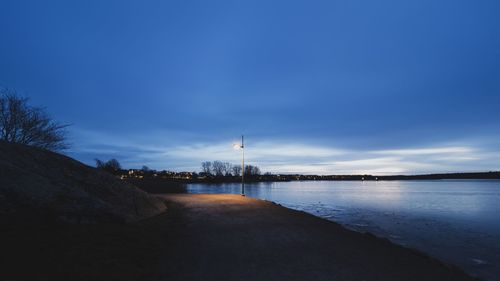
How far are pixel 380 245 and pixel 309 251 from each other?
2924 millimetres

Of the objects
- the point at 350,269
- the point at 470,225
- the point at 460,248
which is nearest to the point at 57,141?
the point at 350,269

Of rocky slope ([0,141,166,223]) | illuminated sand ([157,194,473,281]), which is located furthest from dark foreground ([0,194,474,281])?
rocky slope ([0,141,166,223])

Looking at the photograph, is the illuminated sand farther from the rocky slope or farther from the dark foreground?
the rocky slope

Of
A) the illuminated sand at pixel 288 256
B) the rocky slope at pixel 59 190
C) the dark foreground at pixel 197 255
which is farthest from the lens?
the rocky slope at pixel 59 190

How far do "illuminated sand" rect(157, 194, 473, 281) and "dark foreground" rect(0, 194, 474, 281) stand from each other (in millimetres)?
21

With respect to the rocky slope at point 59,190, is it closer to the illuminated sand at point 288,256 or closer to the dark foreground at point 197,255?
the dark foreground at point 197,255

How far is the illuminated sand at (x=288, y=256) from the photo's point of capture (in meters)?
5.99

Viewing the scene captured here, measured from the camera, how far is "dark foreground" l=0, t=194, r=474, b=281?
5.40 m

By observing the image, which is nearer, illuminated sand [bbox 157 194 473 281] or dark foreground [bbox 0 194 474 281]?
dark foreground [bbox 0 194 474 281]

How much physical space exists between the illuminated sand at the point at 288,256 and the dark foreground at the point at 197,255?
0.02 metres

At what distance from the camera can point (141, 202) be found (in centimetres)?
1383

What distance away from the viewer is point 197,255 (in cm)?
722

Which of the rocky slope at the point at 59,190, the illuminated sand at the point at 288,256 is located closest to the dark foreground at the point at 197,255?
the illuminated sand at the point at 288,256

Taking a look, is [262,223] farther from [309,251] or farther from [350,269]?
[350,269]
